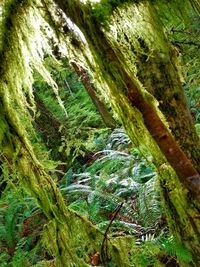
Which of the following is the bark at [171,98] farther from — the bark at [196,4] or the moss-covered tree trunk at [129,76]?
the bark at [196,4]

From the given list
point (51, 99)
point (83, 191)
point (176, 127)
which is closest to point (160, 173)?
point (176, 127)

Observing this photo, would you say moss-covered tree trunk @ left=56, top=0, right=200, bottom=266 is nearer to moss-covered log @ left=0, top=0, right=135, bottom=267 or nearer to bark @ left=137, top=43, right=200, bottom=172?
moss-covered log @ left=0, top=0, right=135, bottom=267

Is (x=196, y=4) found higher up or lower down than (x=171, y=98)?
higher up

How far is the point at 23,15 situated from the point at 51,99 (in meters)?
8.23

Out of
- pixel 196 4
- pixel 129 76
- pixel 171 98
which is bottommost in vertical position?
pixel 171 98

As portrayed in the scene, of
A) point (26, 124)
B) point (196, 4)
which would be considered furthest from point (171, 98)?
point (26, 124)

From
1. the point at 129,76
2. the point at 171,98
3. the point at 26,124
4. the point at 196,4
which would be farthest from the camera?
the point at 171,98

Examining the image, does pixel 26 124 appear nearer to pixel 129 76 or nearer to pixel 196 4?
pixel 129 76

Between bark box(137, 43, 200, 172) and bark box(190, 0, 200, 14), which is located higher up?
bark box(190, 0, 200, 14)

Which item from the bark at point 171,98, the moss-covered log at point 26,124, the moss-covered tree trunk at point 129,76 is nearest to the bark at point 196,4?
the moss-covered tree trunk at point 129,76

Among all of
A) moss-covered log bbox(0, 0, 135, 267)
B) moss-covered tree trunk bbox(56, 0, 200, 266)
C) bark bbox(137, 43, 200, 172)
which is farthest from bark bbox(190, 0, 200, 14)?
bark bbox(137, 43, 200, 172)

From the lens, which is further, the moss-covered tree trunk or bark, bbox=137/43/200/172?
bark, bbox=137/43/200/172

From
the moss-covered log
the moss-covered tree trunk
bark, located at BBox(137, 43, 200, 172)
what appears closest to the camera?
the moss-covered tree trunk

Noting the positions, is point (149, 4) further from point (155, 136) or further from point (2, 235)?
point (2, 235)
